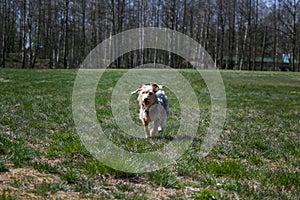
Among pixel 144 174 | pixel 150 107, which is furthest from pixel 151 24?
pixel 144 174

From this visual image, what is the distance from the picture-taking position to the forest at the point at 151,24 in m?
58.2

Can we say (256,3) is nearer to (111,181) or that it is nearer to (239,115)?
(239,115)

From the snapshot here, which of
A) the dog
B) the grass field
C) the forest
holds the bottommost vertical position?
the grass field

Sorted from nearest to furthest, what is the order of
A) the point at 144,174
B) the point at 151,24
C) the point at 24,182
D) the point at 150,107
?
the point at 24,182
the point at 144,174
the point at 150,107
the point at 151,24

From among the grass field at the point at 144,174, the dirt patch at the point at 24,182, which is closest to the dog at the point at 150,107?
the grass field at the point at 144,174

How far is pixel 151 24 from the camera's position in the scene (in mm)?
66062

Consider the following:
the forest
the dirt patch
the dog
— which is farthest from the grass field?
the forest

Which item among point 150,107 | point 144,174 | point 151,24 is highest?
point 151,24

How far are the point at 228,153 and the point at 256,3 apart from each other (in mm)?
62094

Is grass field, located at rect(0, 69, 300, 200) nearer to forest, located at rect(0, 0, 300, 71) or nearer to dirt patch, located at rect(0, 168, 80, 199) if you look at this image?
dirt patch, located at rect(0, 168, 80, 199)

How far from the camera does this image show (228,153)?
7500mm

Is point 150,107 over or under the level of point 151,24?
under

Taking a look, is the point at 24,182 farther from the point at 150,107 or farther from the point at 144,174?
the point at 150,107

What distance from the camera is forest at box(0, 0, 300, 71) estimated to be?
58219 mm
